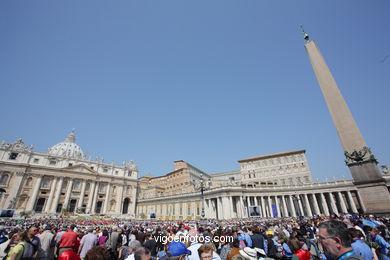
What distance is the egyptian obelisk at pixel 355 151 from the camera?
12.0 meters

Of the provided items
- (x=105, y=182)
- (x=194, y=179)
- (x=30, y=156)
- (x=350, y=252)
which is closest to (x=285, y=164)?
(x=194, y=179)

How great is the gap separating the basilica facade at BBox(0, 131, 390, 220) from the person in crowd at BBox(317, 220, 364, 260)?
31.2 m

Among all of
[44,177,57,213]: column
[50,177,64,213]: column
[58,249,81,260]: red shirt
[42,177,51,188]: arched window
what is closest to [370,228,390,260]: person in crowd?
[58,249,81,260]: red shirt

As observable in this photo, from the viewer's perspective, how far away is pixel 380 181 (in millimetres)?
12016

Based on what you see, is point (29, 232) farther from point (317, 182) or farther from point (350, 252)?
point (317, 182)

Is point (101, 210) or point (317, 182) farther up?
point (317, 182)

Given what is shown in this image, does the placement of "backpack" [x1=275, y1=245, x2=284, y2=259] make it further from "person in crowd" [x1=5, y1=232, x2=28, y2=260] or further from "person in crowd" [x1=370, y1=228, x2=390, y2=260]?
"person in crowd" [x1=5, y1=232, x2=28, y2=260]

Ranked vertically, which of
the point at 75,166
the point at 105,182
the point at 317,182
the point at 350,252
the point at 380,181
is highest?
the point at 75,166

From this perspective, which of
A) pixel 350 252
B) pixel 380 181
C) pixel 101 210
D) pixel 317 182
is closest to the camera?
pixel 350 252

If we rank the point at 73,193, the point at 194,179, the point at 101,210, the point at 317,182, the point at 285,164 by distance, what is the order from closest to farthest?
the point at 317,182, the point at 285,164, the point at 73,193, the point at 101,210, the point at 194,179

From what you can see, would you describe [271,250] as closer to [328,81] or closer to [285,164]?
[328,81]

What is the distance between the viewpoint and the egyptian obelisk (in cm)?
1199

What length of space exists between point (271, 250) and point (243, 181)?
49582 millimetres

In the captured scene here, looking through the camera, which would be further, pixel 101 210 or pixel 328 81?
pixel 101 210
